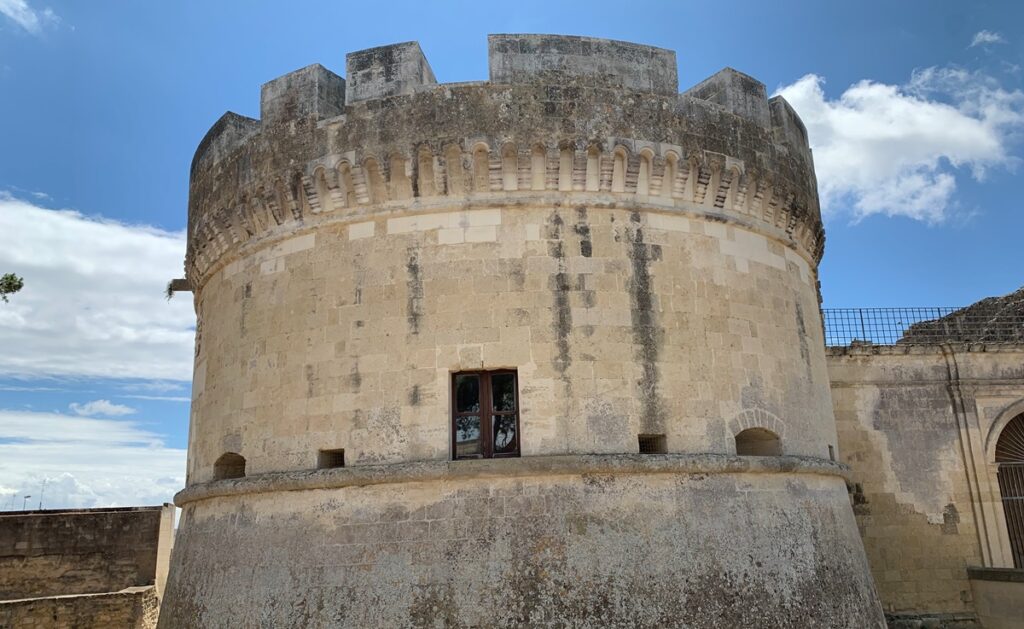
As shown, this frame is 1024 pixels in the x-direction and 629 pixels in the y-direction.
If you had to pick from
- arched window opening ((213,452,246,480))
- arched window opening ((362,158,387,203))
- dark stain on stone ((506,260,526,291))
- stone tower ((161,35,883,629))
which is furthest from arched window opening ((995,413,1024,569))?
arched window opening ((213,452,246,480))

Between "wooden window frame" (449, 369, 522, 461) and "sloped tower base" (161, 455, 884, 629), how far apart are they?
272mm

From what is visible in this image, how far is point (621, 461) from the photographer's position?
21.1 feet

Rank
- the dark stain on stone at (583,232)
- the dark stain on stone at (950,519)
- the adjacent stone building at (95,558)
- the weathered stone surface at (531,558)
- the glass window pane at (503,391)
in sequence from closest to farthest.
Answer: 1. the weathered stone surface at (531,558)
2. the glass window pane at (503,391)
3. the dark stain on stone at (583,232)
4. the dark stain on stone at (950,519)
5. the adjacent stone building at (95,558)

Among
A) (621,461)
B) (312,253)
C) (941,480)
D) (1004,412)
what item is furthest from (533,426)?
(1004,412)

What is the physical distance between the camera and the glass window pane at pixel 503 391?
266 inches

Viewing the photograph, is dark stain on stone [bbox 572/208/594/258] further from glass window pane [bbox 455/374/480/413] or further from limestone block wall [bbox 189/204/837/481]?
glass window pane [bbox 455/374/480/413]

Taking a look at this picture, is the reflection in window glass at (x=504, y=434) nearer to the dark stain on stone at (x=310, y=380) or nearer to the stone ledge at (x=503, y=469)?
the stone ledge at (x=503, y=469)

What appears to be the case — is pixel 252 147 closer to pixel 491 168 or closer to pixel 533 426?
pixel 491 168

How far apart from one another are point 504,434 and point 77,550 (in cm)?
1146

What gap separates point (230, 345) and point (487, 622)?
146 inches

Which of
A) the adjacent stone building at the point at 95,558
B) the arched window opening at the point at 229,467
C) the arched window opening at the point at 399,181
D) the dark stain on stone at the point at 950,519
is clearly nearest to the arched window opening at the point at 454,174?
the arched window opening at the point at 399,181

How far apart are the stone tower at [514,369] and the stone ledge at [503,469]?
2 cm

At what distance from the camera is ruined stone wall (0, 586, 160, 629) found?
12.1 metres

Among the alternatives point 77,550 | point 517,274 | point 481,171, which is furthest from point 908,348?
point 77,550
